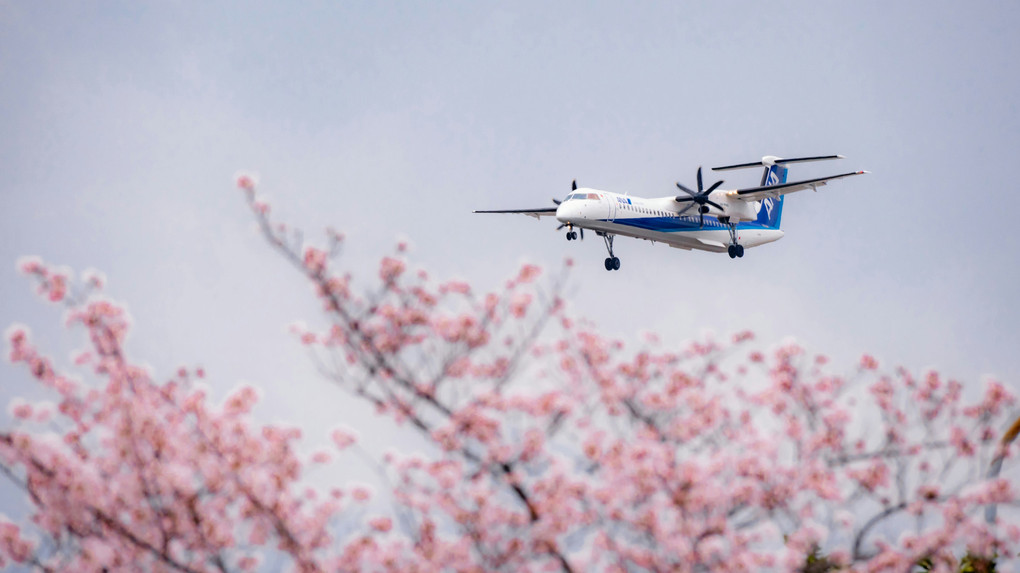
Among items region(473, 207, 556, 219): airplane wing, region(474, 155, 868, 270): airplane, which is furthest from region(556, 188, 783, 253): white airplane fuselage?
region(473, 207, 556, 219): airplane wing

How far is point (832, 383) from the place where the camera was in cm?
1537

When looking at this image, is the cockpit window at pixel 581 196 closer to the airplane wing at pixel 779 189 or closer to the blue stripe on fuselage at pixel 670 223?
the blue stripe on fuselage at pixel 670 223

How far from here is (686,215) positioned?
146 ft

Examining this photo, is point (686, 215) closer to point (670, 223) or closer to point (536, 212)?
point (670, 223)

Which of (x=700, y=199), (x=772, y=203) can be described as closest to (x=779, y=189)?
(x=700, y=199)

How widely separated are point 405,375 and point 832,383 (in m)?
6.71

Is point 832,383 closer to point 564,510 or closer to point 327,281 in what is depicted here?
point 564,510

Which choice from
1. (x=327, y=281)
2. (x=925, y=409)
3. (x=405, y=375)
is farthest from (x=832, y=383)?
(x=327, y=281)

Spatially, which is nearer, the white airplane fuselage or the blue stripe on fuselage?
the white airplane fuselage

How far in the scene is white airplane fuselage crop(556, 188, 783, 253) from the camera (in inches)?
1517

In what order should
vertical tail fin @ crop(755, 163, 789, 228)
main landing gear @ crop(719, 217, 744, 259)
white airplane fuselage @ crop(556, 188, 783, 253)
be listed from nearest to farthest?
white airplane fuselage @ crop(556, 188, 783, 253) → main landing gear @ crop(719, 217, 744, 259) → vertical tail fin @ crop(755, 163, 789, 228)

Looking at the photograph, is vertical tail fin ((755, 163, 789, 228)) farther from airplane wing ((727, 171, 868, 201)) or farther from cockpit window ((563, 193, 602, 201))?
cockpit window ((563, 193, 602, 201))

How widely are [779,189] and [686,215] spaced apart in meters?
4.09

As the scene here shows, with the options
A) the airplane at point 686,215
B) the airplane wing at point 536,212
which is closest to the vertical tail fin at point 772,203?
the airplane at point 686,215
